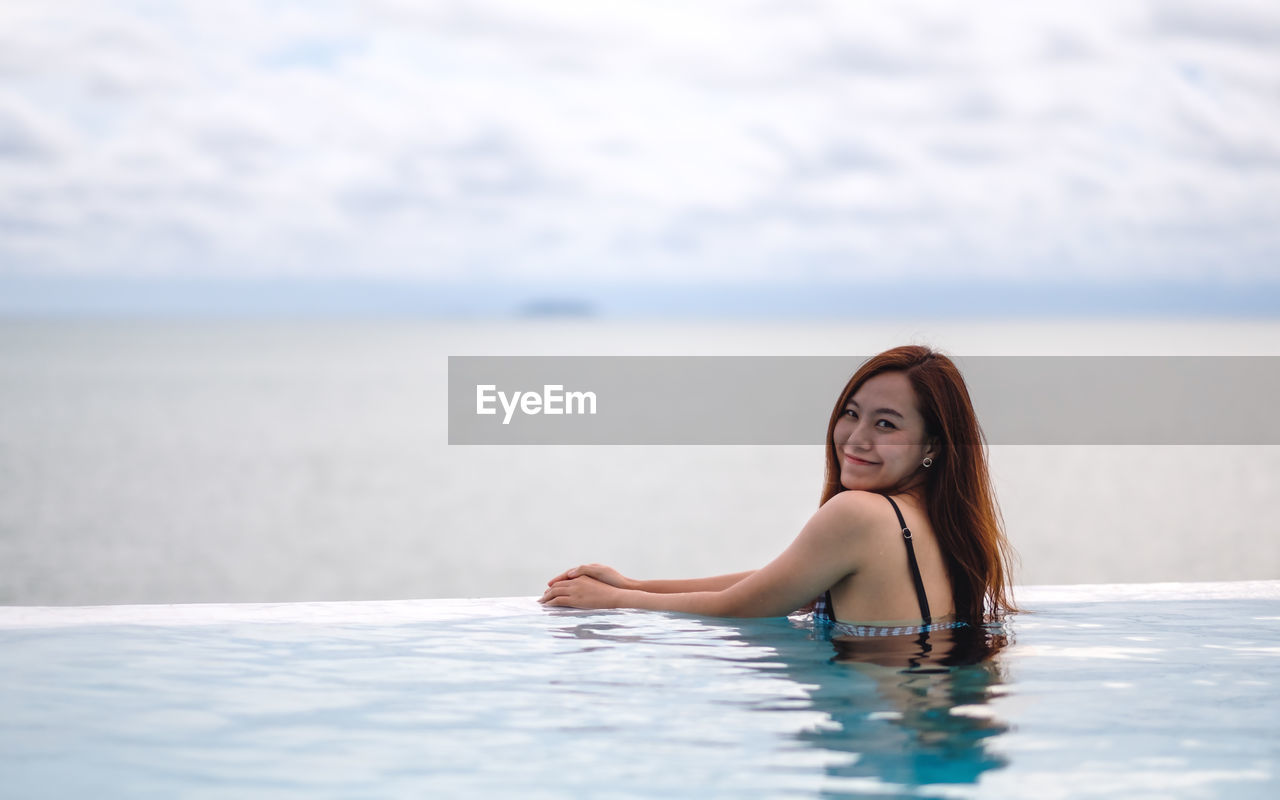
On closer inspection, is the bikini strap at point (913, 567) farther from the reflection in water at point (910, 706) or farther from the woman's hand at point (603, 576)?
the woman's hand at point (603, 576)

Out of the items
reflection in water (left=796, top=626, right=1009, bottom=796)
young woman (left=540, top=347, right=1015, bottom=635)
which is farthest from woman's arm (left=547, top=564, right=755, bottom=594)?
reflection in water (left=796, top=626, right=1009, bottom=796)

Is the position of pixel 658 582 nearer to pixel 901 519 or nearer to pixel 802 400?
pixel 901 519

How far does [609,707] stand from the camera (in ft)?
11.0

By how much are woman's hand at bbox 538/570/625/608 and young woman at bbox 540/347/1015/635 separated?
58cm

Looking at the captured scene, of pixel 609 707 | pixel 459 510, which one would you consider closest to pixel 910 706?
pixel 609 707

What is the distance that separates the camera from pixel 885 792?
266 cm

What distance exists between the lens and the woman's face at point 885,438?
13.6 ft

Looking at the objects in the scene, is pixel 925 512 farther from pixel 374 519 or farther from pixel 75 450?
pixel 75 450

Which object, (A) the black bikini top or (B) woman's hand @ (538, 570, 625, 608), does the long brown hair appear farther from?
(B) woman's hand @ (538, 570, 625, 608)

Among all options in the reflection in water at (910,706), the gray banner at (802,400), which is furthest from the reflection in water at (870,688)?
the gray banner at (802,400)

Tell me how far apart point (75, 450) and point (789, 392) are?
59.6 ft

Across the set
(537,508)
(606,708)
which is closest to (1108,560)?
(537,508)

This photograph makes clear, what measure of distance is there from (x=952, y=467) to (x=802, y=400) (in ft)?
82.0

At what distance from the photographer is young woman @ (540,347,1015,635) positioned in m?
4.02
